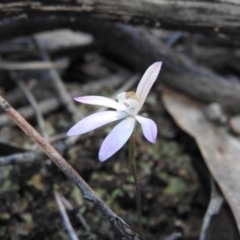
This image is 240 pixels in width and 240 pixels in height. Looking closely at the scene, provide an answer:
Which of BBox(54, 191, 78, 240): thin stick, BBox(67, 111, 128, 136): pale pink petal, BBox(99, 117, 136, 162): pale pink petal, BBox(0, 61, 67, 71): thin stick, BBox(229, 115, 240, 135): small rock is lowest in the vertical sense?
BBox(54, 191, 78, 240): thin stick

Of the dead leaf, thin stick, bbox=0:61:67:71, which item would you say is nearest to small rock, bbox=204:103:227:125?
the dead leaf

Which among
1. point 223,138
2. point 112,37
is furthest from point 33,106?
point 223,138

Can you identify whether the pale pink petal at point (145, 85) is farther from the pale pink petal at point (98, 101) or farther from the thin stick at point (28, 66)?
the thin stick at point (28, 66)

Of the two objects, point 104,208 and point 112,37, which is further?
point 112,37

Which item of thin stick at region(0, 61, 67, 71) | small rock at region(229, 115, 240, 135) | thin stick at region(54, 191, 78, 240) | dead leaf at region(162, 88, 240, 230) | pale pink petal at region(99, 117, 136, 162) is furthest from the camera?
thin stick at region(0, 61, 67, 71)

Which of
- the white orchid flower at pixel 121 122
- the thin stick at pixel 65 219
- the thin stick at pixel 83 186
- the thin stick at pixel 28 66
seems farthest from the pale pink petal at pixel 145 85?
the thin stick at pixel 28 66

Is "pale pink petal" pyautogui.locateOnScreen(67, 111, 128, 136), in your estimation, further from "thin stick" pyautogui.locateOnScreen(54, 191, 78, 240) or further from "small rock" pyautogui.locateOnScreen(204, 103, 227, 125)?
"small rock" pyautogui.locateOnScreen(204, 103, 227, 125)

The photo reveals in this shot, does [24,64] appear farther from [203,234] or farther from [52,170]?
[203,234]
